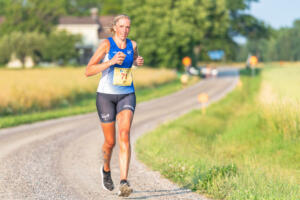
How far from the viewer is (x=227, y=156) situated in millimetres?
11383

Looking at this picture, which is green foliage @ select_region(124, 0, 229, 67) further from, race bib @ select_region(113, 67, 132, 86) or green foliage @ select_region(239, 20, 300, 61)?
green foliage @ select_region(239, 20, 300, 61)

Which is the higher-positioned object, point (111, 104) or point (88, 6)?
point (88, 6)

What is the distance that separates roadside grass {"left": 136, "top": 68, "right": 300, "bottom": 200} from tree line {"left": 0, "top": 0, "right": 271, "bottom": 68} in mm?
29420

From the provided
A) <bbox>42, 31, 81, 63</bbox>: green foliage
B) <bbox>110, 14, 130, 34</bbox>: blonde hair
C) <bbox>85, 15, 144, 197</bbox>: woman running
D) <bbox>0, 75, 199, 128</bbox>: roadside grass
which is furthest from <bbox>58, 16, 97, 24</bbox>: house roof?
<bbox>85, 15, 144, 197</bbox>: woman running

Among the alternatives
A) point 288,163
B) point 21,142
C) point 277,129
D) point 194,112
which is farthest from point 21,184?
point 194,112

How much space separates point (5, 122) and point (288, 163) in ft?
28.3

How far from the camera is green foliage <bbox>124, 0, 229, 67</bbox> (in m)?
49.1

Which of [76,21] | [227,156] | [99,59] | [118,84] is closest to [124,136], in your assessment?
[118,84]

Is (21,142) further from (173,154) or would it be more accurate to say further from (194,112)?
(194,112)

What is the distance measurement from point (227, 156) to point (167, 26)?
3816 centimetres

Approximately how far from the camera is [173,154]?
9180mm

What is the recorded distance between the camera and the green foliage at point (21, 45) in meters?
58.8

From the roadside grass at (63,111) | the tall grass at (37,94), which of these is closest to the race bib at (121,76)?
the roadside grass at (63,111)

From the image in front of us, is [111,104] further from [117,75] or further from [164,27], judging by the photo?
[164,27]
